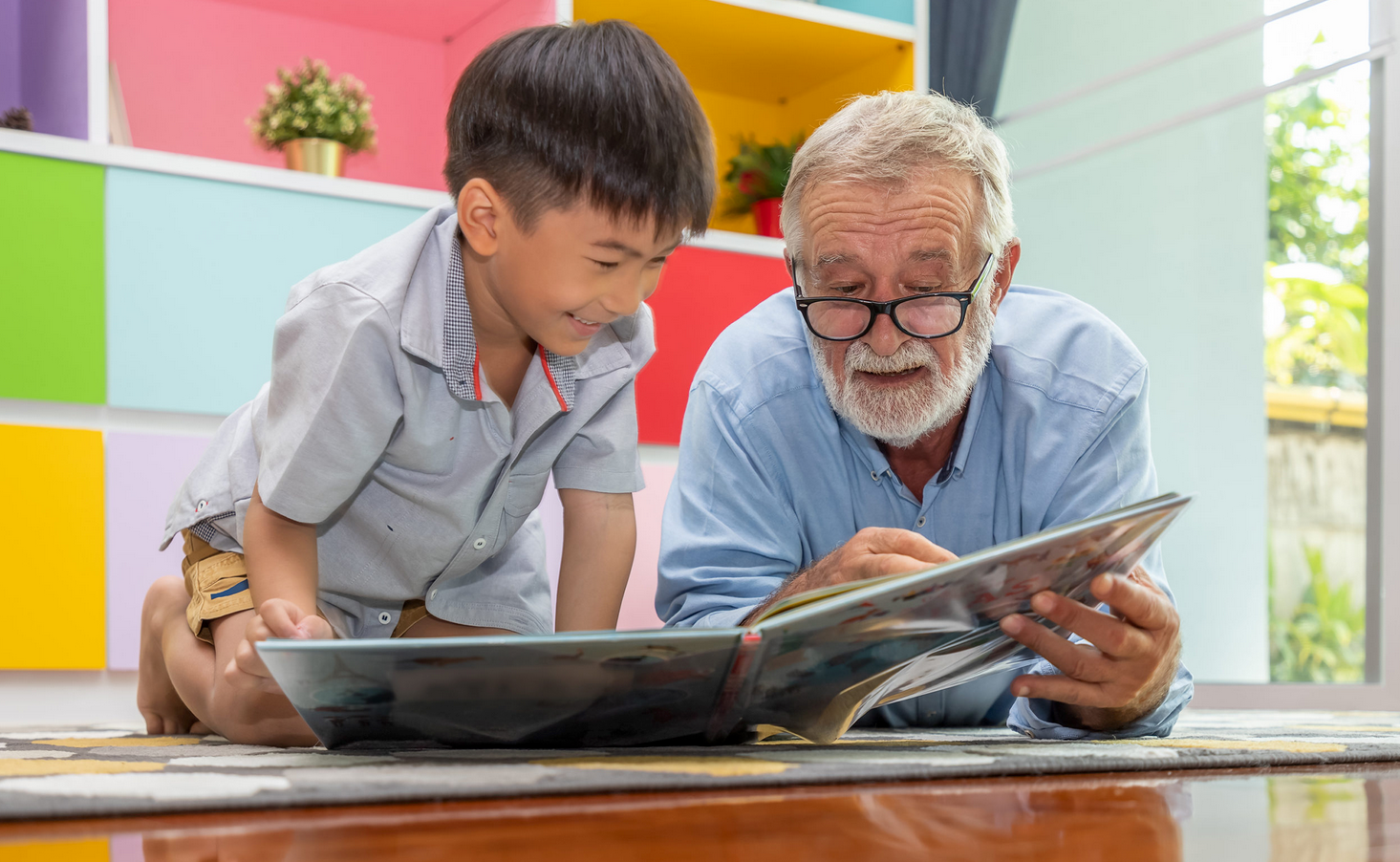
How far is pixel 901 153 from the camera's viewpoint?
1.30 meters

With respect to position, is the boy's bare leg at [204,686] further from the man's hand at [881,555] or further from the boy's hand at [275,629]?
the man's hand at [881,555]

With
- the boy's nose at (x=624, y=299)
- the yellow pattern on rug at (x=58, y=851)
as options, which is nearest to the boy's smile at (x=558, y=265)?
the boy's nose at (x=624, y=299)

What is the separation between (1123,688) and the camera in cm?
93

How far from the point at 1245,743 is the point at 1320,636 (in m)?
1.85

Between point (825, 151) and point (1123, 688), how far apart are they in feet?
2.28

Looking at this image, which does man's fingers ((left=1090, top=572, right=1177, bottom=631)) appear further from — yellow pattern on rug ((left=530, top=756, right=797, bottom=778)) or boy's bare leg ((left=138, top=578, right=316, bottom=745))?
boy's bare leg ((left=138, top=578, right=316, bottom=745))

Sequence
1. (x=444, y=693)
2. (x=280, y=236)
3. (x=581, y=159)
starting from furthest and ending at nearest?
(x=280, y=236) < (x=581, y=159) < (x=444, y=693)

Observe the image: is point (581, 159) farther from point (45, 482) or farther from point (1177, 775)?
point (45, 482)

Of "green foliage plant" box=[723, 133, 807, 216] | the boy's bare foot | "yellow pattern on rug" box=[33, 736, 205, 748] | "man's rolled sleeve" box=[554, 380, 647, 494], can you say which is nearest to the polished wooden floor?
"yellow pattern on rug" box=[33, 736, 205, 748]

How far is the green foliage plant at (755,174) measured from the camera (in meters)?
2.90

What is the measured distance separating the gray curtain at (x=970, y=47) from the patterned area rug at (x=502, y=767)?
2421 millimetres

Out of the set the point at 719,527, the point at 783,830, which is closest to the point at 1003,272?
the point at 719,527

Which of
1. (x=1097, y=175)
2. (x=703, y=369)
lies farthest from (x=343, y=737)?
(x=1097, y=175)

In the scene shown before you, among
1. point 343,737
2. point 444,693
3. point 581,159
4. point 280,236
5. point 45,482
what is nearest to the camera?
point 444,693
